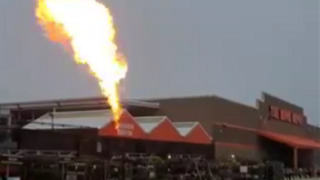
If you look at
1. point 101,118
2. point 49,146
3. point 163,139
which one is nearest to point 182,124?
point 163,139

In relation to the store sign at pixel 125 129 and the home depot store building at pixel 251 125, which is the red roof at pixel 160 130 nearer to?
the store sign at pixel 125 129

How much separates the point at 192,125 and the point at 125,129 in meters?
9.74

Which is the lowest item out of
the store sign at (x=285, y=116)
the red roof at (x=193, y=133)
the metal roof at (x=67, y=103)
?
the red roof at (x=193, y=133)

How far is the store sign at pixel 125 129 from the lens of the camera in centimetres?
3450

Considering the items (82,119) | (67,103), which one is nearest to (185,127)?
(67,103)

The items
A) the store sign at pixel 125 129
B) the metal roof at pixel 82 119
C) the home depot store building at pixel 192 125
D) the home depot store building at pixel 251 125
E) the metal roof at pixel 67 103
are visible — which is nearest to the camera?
the home depot store building at pixel 192 125

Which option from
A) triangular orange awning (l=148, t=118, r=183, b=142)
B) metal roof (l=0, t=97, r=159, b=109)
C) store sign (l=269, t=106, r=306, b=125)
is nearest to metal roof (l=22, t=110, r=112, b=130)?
metal roof (l=0, t=97, r=159, b=109)

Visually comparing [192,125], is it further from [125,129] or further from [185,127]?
[125,129]

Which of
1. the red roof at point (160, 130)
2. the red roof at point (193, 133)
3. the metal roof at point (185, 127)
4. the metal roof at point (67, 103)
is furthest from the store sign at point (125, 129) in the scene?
the metal roof at point (185, 127)

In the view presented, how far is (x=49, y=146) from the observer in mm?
23875

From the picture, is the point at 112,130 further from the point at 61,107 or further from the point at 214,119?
the point at 214,119

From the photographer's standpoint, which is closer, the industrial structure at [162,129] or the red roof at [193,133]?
the industrial structure at [162,129]

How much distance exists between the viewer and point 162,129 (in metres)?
39.5

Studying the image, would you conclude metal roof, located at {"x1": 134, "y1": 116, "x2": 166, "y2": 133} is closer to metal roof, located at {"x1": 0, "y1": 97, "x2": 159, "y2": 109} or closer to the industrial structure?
the industrial structure
